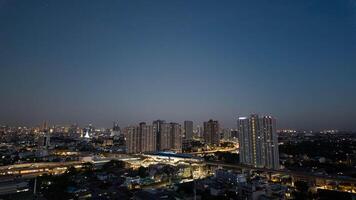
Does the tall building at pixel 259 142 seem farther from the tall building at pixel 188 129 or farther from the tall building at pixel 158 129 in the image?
the tall building at pixel 188 129

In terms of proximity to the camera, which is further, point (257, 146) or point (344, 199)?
point (257, 146)

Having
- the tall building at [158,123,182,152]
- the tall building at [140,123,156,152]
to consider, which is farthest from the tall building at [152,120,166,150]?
the tall building at [140,123,156,152]

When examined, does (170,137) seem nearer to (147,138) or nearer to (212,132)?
(147,138)

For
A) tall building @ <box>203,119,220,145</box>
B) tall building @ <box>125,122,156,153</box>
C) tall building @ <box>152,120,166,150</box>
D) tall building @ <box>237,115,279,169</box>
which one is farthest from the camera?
tall building @ <box>203,119,220,145</box>

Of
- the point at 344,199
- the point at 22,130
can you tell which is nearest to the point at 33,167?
the point at 344,199

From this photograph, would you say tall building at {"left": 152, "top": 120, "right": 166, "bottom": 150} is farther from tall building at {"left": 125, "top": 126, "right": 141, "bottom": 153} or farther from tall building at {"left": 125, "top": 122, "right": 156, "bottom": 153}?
tall building at {"left": 125, "top": 126, "right": 141, "bottom": 153}

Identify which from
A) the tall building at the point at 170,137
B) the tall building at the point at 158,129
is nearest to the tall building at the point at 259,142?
the tall building at the point at 170,137

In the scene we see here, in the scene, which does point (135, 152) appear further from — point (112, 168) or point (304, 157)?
point (304, 157)

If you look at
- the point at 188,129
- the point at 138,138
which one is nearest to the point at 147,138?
the point at 138,138

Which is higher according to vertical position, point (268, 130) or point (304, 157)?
point (268, 130)
